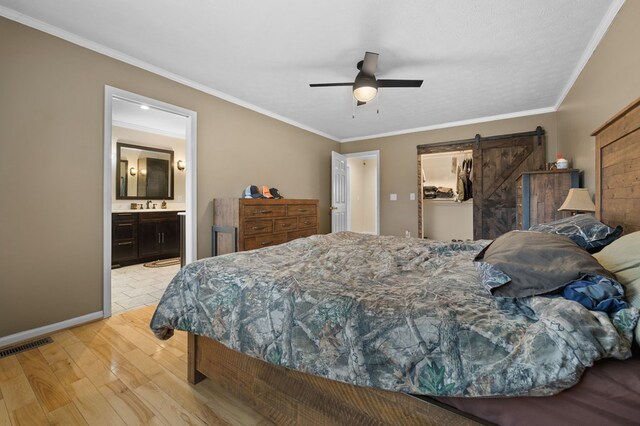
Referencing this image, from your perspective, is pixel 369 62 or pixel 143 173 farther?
pixel 143 173

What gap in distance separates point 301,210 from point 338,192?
5.55 ft

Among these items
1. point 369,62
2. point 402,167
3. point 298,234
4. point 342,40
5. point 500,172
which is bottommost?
point 298,234

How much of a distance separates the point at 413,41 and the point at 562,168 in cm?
218

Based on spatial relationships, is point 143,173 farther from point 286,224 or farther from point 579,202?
point 579,202

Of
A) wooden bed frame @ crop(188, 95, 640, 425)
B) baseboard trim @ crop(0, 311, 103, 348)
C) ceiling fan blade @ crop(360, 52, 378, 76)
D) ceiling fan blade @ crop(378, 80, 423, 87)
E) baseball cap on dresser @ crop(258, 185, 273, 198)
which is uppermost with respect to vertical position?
ceiling fan blade @ crop(360, 52, 378, 76)

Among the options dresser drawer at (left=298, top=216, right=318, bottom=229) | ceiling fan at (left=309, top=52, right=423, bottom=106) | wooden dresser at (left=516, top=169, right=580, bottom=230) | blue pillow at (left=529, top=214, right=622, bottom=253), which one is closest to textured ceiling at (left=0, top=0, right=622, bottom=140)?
ceiling fan at (left=309, top=52, right=423, bottom=106)

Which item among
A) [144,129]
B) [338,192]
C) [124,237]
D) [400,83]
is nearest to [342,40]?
[400,83]

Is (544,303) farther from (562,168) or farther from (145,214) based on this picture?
(145,214)

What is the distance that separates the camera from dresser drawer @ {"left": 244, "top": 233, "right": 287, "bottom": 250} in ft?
10.7

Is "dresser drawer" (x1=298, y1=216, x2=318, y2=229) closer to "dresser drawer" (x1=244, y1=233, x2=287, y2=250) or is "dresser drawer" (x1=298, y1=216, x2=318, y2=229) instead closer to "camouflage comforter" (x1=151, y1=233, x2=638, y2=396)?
"dresser drawer" (x1=244, y1=233, x2=287, y2=250)

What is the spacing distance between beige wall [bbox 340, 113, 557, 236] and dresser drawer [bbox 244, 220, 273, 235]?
9.08 feet

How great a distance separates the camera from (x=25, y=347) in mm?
2018

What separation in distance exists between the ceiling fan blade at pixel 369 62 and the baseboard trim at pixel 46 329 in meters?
3.47

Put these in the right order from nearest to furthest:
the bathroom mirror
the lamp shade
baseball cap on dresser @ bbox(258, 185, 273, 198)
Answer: the lamp shade → baseball cap on dresser @ bbox(258, 185, 273, 198) → the bathroom mirror
